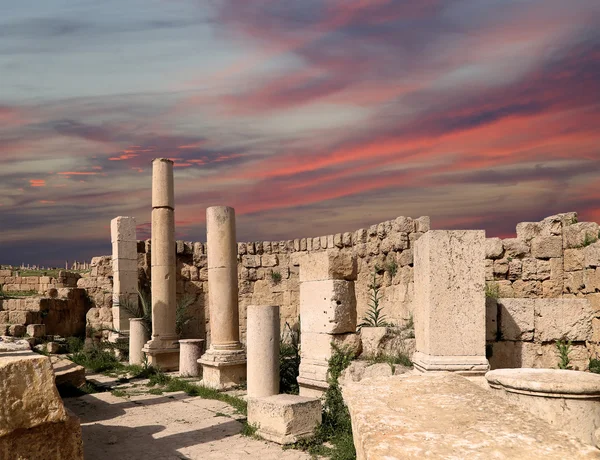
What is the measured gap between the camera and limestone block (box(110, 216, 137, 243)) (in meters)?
16.6

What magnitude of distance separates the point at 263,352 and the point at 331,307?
1.51 metres

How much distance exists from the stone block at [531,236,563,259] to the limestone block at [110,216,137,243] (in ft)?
36.6

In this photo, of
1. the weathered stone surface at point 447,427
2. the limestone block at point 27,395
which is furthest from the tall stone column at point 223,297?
the weathered stone surface at point 447,427

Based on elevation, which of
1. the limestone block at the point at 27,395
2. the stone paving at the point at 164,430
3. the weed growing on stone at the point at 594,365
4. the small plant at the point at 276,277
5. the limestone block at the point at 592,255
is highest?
the limestone block at the point at 592,255

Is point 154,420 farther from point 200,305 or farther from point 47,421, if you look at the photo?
point 200,305

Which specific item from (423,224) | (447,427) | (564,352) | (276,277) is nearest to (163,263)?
(276,277)

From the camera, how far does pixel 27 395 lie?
4.66m

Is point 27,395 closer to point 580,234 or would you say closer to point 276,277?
point 580,234

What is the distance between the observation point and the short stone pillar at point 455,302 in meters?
6.77

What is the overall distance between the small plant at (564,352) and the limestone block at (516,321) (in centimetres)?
43

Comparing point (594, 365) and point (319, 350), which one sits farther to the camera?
point (319, 350)

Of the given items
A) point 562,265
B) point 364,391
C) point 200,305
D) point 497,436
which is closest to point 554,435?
point 497,436

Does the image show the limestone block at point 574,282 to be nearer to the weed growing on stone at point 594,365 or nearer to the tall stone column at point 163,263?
the weed growing on stone at point 594,365

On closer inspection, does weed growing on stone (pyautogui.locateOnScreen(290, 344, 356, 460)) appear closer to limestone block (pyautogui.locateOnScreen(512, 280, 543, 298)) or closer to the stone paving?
the stone paving
